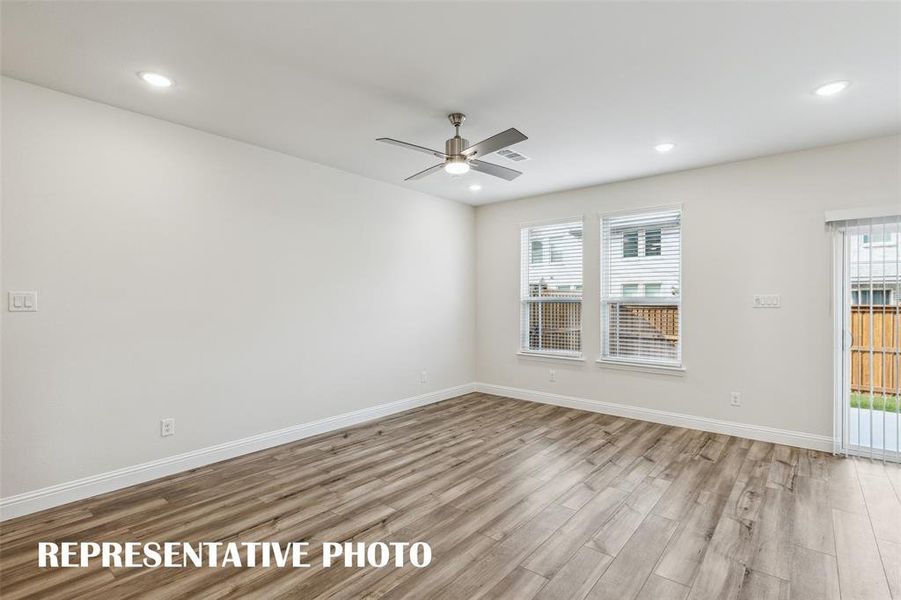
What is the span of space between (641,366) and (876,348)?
1.94 meters

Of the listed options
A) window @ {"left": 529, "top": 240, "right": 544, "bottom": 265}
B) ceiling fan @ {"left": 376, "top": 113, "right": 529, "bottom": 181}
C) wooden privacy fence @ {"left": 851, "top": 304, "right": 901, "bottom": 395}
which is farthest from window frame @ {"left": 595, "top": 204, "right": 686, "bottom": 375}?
ceiling fan @ {"left": 376, "top": 113, "right": 529, "bottom": 181}

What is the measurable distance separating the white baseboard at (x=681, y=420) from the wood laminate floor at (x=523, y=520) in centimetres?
16

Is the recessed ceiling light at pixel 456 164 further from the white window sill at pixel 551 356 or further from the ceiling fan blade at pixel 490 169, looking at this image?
the white window sill at pixel 551 356

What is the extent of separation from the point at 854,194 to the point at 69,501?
6.62 meters

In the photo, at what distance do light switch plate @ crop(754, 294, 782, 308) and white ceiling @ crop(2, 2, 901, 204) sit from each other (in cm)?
139

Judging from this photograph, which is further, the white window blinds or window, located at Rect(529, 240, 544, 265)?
window, located at Rect(529, 240, 544, 265)

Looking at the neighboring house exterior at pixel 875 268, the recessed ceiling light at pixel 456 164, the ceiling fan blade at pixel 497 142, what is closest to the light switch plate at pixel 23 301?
the recessed ceiling light at pixel 456 164

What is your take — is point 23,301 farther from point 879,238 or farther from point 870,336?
point 879,238

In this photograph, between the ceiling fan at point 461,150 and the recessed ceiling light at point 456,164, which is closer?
the ceiling fan at point 461,150

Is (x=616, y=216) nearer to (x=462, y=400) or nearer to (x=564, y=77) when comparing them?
(x=564, y=77)

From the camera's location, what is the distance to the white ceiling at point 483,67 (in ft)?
6.93

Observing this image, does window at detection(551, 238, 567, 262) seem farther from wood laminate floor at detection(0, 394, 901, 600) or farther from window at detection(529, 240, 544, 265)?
wood laminate floor at detection(0, 394, 901, 600)

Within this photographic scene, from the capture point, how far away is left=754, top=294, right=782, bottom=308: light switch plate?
13.4 ft

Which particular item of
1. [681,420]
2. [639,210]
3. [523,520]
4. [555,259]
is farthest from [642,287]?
[523,520]
